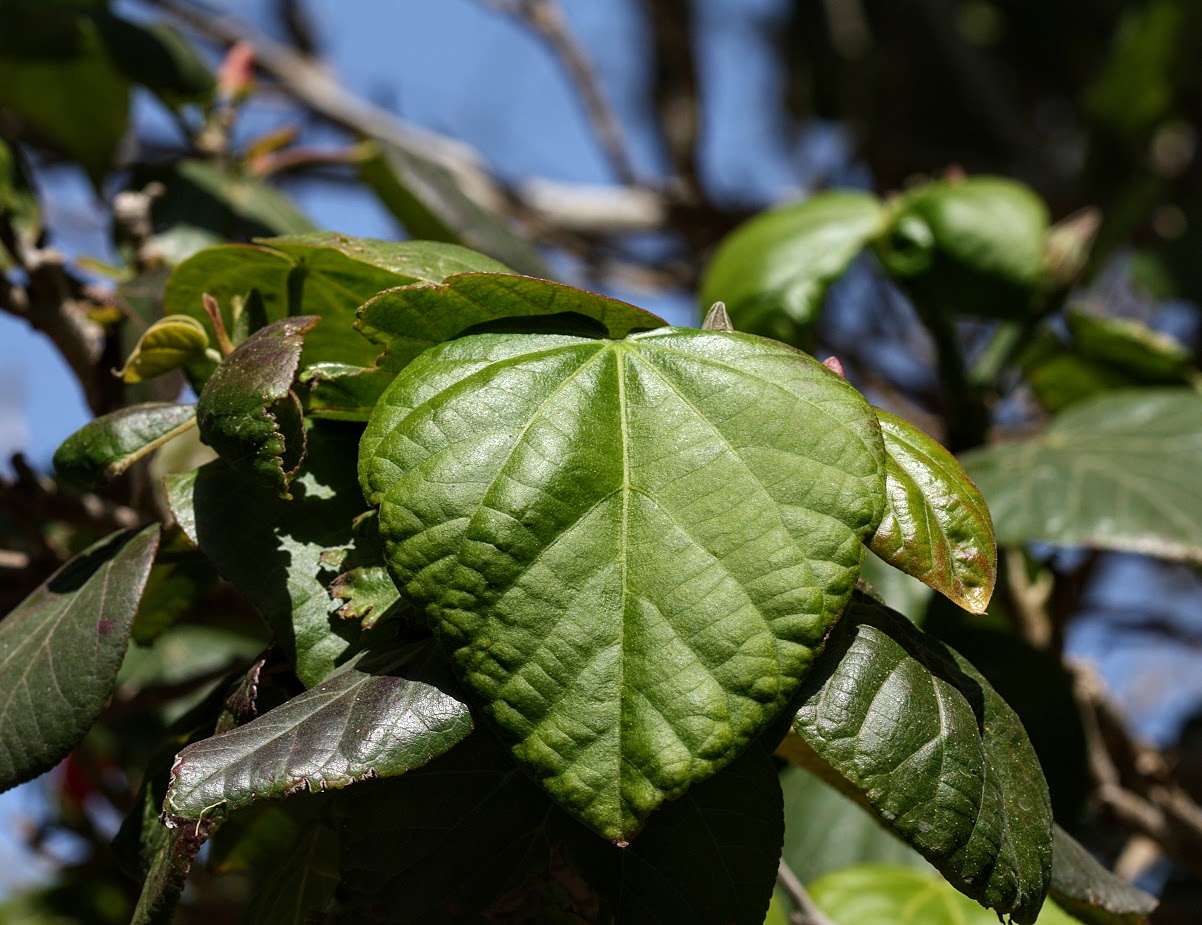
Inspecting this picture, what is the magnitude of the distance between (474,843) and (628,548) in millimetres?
171

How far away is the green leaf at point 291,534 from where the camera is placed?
0.49 metres

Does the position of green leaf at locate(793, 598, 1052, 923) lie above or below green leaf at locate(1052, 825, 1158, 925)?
above

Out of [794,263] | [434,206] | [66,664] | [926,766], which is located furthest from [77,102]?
[926,766]

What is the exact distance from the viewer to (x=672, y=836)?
19.4 inches

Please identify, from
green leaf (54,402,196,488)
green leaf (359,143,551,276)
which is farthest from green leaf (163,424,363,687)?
green leaf (359,143,551,276)

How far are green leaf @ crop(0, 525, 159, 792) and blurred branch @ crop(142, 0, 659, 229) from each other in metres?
1.77

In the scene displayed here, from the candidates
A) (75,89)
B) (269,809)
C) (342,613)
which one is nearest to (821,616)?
(342,613)

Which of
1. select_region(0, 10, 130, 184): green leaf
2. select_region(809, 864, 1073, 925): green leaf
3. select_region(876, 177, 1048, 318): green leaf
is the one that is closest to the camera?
select_region(809, 864, 1073, 925): green leaf

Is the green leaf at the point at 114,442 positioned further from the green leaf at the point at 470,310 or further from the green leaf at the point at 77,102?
the green leaf at the point at 77,102

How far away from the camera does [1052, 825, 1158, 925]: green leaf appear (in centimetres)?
52

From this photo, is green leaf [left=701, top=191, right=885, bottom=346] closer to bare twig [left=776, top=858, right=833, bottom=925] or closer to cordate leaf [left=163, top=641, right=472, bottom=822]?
bare twig [left=776, top=858, right=833, bottom=925]

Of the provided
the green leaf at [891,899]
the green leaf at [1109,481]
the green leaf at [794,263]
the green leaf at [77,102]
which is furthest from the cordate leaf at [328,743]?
the green leaf at [77,102]

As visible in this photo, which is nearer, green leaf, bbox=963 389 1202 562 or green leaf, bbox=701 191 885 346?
green leaf, bbox=963 389 1202 562

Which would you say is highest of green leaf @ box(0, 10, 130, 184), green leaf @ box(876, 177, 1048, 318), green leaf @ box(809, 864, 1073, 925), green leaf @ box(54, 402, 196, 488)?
green leaf @ box(0, 10, 130, 184)
